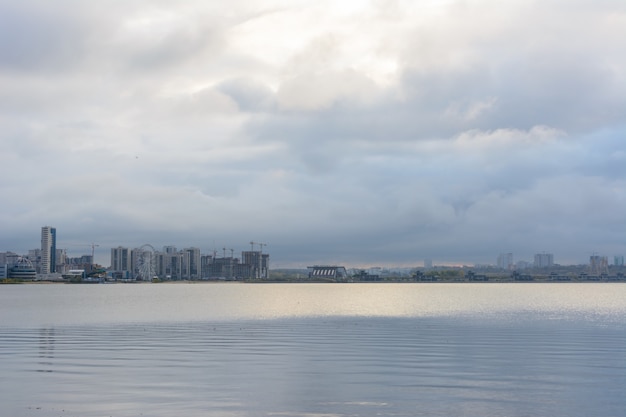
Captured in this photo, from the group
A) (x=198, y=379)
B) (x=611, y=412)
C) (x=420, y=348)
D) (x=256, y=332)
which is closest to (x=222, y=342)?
(x=256, y=332)

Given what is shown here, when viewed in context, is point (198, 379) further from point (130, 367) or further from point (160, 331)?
point (160, 331)

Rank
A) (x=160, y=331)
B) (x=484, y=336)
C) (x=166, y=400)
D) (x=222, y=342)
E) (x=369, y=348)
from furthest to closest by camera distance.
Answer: (x=160, y=331) → (x=484, y=336) → (x=222, y=342) → (x=369, y=348) → (x=166, y=400)

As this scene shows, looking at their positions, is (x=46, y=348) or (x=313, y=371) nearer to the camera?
(x=313, y=371)

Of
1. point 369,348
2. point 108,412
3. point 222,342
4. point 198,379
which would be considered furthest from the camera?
point 222,342

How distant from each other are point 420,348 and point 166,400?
1100 inches

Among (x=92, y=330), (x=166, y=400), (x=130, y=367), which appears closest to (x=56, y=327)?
(x=92, y=330)

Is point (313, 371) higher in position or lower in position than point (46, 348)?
higher

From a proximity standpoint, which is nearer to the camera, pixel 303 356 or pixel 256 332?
pixel 303 356

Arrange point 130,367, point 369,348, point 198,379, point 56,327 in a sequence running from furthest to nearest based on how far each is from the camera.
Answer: point 56,327 < point 369,348 < point 130,367 < point 198,379

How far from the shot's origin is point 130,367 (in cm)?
4594

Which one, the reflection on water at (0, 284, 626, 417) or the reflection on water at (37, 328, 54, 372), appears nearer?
the reflection on water at (0, 284, 626, 417)

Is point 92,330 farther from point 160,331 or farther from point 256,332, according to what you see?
point 256,332

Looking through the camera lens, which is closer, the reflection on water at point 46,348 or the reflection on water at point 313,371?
the reflection on water at point 313,371

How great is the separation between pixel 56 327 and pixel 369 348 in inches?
1613
